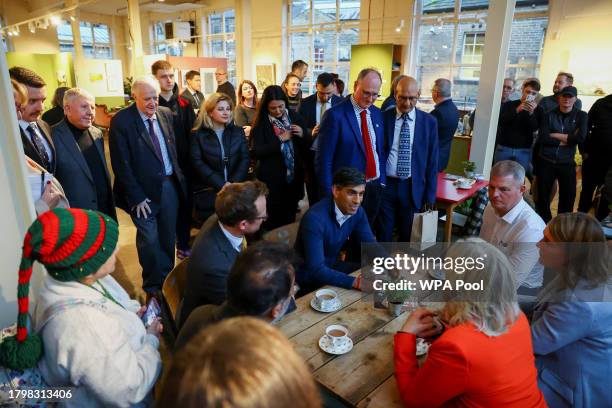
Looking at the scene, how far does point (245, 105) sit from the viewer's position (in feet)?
16.1

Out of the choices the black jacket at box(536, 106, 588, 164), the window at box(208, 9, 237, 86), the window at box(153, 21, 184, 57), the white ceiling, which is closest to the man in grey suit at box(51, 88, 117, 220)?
the black jacket at box(536, 106, 588, 164)

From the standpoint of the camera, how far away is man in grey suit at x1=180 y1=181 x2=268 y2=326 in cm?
185

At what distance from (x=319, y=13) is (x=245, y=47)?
17.5 ft

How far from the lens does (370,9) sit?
10258 mm

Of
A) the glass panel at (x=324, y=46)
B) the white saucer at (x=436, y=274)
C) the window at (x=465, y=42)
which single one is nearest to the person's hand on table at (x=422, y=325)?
the white saucer at (x=436, y=274)

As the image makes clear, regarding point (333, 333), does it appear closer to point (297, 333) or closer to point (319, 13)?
point (297, 333)

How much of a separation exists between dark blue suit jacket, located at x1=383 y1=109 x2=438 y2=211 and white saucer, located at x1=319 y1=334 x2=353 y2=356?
208cm

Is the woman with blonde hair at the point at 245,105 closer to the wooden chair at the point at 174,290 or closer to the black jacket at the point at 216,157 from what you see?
the black jacket at the point at 216,157

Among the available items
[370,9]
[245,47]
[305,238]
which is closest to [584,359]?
[305,238]

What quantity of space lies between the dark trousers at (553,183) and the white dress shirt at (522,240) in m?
2.84

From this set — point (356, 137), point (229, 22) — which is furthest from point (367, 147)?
point (229, 22)

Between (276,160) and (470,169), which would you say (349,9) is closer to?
(470,169)

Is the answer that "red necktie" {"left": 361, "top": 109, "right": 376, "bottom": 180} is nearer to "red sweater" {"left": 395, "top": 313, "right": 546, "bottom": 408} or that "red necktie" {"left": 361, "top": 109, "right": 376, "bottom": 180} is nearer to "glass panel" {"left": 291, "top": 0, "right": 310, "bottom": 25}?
"red sweater" {"left": 395, "top": 313, "right": 546, "bottom": 408}

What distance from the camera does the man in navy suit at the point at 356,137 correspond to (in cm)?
319
